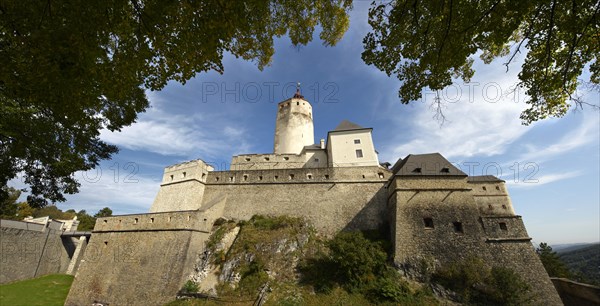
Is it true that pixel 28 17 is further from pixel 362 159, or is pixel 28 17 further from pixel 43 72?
pixel 362 159

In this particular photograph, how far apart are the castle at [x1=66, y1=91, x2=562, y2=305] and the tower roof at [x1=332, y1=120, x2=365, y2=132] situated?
106mm

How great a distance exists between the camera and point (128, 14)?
3.94m

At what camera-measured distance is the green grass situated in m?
16.9

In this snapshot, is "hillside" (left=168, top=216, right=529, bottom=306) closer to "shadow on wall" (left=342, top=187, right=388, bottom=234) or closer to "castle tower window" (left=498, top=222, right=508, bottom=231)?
"shadow on wall" (left=342, top=187, right=388, bottom=234)

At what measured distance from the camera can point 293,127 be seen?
2720 cm

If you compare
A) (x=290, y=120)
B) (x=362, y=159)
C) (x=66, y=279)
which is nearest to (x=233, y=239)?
(x=362, y=159)

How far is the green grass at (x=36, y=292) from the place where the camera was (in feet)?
55.3

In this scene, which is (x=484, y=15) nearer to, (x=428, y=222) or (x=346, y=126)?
(x=428, y=222)

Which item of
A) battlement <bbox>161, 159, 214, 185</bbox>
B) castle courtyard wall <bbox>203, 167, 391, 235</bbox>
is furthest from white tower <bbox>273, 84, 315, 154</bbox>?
battlement <bbox>161, 159, 214, 185</bbox>

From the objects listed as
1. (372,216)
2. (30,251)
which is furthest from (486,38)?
(30,251)

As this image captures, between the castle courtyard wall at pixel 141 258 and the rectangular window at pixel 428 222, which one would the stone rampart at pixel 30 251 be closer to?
the castle courtyard wall at pixel 141 258

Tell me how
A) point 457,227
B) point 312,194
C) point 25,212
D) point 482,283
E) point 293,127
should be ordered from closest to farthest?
point 482,283
point 457,227
point 312,194
point 293,127
point 25,212

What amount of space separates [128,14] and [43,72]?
1544 millimetres

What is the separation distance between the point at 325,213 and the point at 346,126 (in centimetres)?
977
